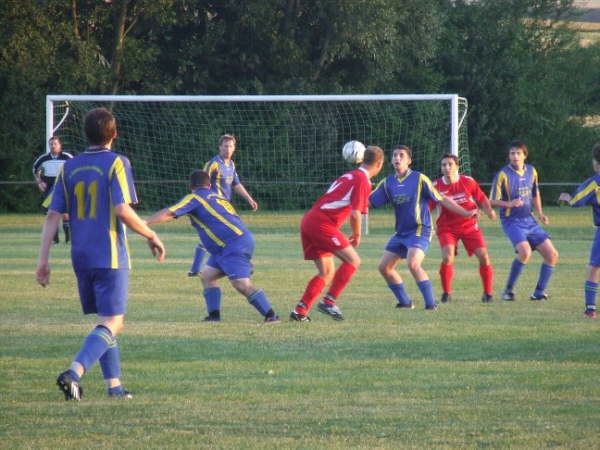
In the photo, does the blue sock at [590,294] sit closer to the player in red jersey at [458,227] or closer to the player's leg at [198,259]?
the player in red jersey at [458,227]

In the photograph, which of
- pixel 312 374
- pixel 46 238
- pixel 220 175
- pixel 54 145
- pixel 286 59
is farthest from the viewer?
pixel 286 59

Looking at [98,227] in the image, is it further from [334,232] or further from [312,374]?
[334,232]

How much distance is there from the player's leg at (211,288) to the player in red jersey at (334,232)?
0.71 metres

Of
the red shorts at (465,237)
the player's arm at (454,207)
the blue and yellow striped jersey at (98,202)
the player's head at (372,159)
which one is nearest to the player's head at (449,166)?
the red shorts at (465,237)

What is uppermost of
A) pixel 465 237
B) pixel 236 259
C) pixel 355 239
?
pixel 355 239

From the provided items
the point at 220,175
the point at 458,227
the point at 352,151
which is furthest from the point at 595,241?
the point at 220,175

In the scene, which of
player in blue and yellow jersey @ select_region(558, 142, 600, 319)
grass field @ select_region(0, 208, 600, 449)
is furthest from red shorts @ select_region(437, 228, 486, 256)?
player in blue and yellow jersey @ select_region(558, 142, 600, 319)

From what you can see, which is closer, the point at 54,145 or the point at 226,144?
the point at 226,144

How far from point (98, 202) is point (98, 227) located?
5.6 inches

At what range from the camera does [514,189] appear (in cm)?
1264

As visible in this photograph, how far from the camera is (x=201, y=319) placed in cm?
1047

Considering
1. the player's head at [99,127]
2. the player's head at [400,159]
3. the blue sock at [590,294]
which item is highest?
the player's head at [99,127]

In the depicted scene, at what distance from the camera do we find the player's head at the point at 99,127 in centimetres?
634

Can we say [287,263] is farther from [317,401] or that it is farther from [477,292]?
[317,401]
